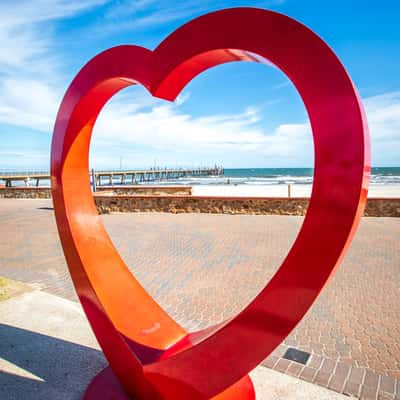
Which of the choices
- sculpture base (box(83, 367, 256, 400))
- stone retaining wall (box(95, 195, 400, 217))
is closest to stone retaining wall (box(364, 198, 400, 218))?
stone retaining wall (box(95, 195, 400, 217))

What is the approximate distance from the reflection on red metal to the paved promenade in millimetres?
1419

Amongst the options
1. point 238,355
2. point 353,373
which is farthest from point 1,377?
point 353,373

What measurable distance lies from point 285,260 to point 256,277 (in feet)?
15.7

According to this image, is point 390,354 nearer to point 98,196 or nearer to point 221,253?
point 221,253

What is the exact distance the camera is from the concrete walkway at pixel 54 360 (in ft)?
10.4

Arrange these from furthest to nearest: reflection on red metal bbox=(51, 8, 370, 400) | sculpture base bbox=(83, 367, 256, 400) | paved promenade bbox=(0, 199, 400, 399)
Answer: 1. paved promenade bbox=(0, 199, 400, 399)
2. sculpture base bbox=(83, 367, 256, 400)
3. reflection on red metal bbox=(51, 8, 370, 400)

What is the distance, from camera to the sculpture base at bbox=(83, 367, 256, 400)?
9.77ft

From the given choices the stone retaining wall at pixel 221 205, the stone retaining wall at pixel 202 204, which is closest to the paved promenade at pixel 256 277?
the stone retaining wall at pixel 221 205

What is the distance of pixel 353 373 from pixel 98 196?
13.8m

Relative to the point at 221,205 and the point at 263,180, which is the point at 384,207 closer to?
the point at 221,205

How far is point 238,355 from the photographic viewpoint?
2186 millimetres

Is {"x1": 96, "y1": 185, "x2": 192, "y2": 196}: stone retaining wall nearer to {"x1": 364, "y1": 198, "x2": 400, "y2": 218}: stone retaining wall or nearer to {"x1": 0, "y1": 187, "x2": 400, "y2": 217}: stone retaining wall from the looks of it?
{"x1": 0, "y1": 187, "x2": 400, "y2": 217}: stone retaining wall

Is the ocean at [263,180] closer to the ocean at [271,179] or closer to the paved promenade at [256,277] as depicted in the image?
the ocean at [271,179]

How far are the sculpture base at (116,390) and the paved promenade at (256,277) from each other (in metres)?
0.66
